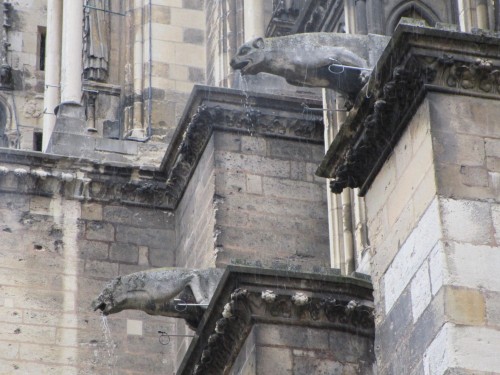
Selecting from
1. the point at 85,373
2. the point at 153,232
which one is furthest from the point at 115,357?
the point at 153,232

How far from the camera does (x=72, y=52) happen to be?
90.0 feet

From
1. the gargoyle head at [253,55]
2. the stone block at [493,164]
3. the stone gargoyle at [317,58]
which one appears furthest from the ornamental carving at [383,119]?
the gargoyle head at [253,55]

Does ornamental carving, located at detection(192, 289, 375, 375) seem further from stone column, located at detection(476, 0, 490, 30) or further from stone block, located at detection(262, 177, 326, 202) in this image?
stone block, located at detection(262, 177, 326, 202)

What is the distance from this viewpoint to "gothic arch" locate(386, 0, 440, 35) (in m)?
21.1

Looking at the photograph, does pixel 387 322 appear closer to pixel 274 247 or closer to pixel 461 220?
pixel 461 220

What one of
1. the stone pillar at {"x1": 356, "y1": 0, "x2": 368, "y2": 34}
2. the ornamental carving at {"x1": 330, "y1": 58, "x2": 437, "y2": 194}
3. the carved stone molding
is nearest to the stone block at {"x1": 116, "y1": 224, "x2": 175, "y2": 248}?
the carved stone molding

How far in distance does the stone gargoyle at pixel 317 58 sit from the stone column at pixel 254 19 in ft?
20.6

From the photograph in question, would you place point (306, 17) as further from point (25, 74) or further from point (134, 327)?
point (25, 74)

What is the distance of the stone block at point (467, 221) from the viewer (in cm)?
1345

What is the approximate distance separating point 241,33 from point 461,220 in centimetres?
1309

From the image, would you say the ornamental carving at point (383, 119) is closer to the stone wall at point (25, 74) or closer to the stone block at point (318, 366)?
the stone block at point (318, 366)

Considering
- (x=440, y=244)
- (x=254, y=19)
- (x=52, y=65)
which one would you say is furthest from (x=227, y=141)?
(x=440, y=244)

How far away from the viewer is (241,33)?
1036 inches

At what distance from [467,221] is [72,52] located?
47.9 feet
